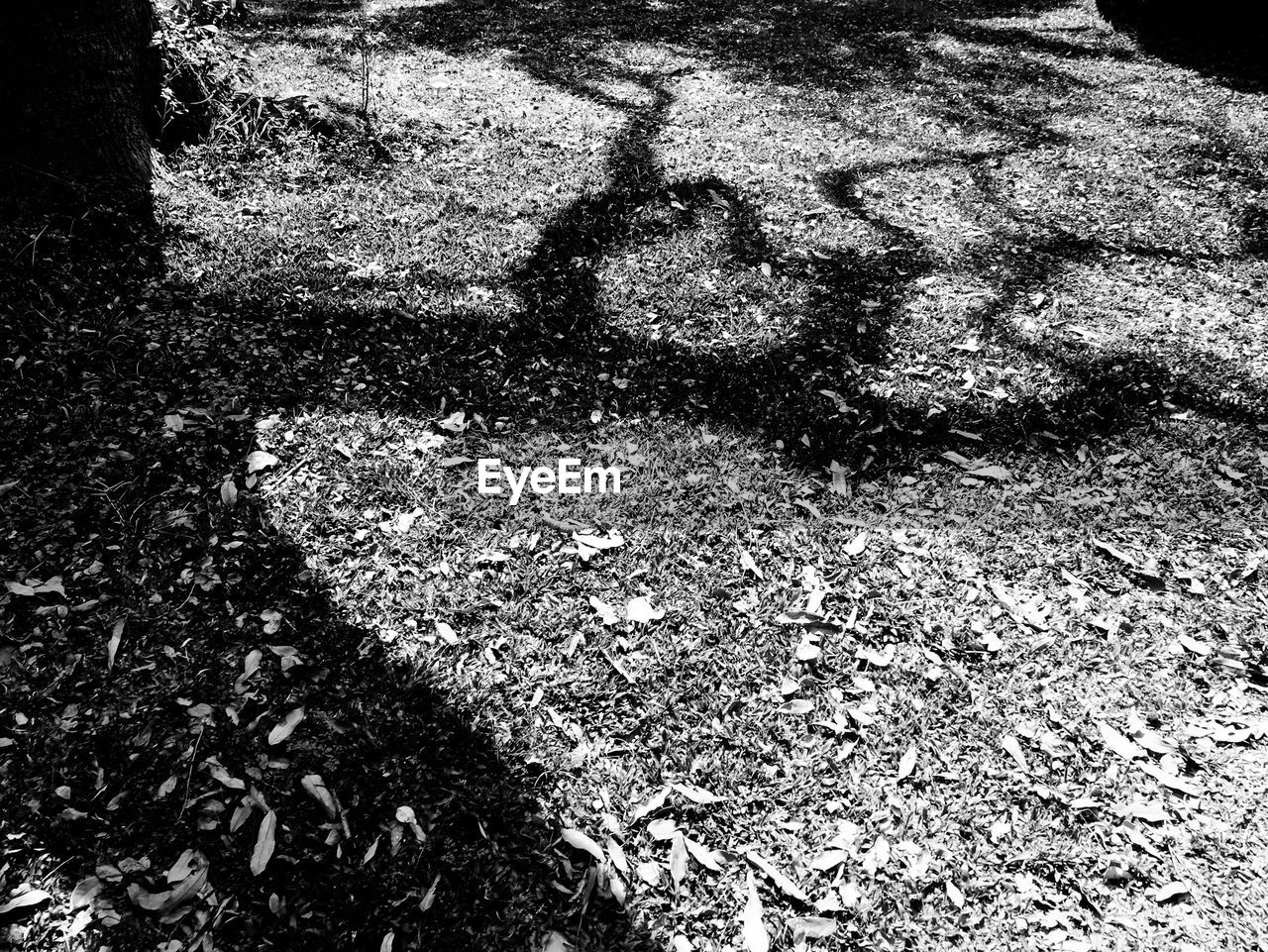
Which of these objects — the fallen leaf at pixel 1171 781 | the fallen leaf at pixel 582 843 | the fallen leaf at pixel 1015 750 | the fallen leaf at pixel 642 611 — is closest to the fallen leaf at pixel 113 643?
the fallen leaf at pixel 582 843

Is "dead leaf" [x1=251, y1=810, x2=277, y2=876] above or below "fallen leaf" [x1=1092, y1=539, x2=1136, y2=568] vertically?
below

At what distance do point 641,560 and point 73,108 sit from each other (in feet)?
12.2

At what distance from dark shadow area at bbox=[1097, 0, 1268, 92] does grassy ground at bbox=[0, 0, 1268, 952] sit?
2352 mm

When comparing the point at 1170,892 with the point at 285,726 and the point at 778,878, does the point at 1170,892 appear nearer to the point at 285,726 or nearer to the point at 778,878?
the point at 778,878

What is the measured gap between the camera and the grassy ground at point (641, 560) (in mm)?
2342

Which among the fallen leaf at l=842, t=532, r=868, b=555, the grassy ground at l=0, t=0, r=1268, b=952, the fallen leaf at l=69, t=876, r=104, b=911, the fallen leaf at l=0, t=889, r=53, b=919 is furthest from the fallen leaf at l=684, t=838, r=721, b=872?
the fallen leaf at l=0, t=889, r=53, b=919

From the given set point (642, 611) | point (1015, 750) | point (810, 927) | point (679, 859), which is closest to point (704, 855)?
point (679, 859)

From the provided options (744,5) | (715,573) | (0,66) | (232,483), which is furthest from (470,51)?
(715,573)

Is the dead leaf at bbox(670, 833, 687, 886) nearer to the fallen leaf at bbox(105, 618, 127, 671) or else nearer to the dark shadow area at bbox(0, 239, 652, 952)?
the dark shadow area at bbox(0, 239, 652, 952)

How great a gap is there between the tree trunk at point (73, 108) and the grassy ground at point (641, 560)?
0.36m

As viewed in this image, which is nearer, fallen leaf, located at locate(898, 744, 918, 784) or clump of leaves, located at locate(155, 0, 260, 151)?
fallen leaf, located at locate(898, 744, 918, 784)

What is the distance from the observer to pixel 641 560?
3293 mm

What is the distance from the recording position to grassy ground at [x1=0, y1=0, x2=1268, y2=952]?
2.34 metres

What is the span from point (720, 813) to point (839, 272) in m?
3.47
